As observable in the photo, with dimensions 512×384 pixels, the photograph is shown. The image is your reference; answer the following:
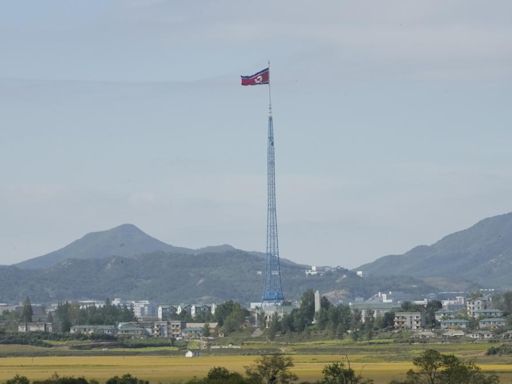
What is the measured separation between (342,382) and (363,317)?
358 feet

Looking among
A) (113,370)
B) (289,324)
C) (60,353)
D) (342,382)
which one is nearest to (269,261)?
(289,324)

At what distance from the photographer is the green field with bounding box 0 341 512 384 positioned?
96.6 metres

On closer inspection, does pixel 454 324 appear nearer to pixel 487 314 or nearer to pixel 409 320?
pixel 409 320

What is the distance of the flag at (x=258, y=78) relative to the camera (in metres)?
154

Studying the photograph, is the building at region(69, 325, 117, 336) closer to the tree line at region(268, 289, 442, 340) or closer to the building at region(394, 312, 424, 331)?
the tree line at region(268, 289, 442, 340)

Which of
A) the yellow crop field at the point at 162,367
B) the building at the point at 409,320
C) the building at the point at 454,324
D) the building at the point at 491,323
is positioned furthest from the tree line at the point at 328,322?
the yellow crop field at the point at 162,367

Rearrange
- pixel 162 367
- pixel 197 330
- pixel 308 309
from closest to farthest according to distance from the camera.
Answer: pixel 162 367 < pixel 308 309 < pixel 197 330

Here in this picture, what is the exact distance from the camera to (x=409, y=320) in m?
178

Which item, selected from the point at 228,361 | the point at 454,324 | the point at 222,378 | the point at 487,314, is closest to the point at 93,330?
the point at 454,324

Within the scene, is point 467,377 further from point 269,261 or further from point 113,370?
point 269,261

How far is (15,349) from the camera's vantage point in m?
153

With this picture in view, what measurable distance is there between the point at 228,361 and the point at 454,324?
66.3 m

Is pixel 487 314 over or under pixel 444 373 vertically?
over

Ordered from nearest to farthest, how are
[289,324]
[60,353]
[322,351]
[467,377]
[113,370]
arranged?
[467,377] → [113,370] → [322,351] → [60,353] → [289,324]
